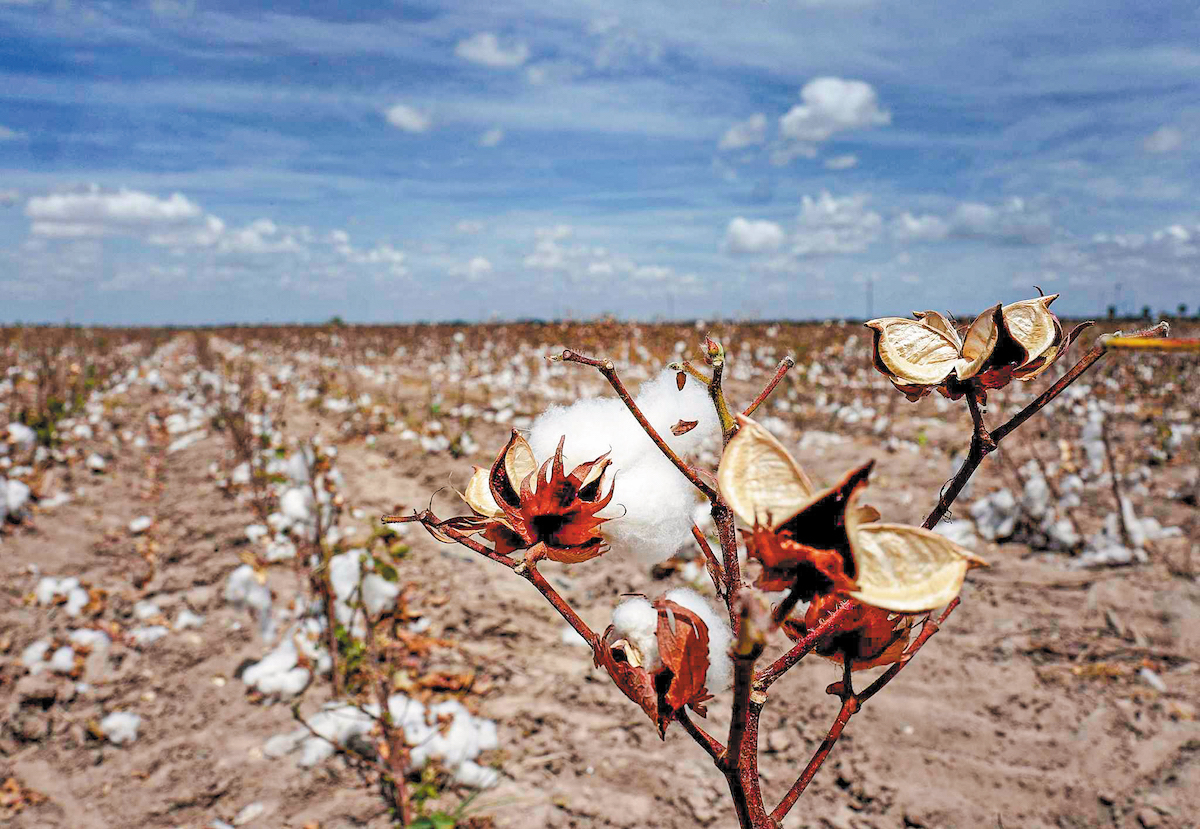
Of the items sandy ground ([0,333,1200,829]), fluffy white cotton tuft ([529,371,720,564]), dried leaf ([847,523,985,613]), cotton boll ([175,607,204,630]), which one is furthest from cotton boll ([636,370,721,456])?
cotton boll ([175,607,204,630])

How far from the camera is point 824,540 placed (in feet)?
1.34

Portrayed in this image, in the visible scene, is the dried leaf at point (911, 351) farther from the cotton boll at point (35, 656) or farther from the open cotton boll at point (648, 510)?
the cotton boll at point (35, 656)

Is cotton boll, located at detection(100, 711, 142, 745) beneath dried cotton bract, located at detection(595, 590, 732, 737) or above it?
beneath

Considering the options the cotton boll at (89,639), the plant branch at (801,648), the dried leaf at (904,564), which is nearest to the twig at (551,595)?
the plant branch at (801,648)

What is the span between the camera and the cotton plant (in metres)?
0.43

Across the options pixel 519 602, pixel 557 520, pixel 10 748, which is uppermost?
pixel 557 520

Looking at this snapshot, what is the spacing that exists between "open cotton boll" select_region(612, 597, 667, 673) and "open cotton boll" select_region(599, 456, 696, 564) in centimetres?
4

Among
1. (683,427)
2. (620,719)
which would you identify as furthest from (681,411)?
(620,719)

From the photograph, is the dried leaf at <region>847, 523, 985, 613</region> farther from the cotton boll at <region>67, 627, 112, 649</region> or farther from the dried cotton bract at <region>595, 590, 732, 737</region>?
the cotton boll at <region>67, 627, 112, 649</region>

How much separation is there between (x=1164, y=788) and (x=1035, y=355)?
2.90 m

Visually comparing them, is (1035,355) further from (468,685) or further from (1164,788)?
(468,685)

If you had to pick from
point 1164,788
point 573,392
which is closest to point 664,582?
point 1164,788

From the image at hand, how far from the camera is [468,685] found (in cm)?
334

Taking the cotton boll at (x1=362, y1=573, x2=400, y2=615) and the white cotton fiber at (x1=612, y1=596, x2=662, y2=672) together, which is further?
the cotton boll at (x1=362, y1=573, x2=400, y2=615)
